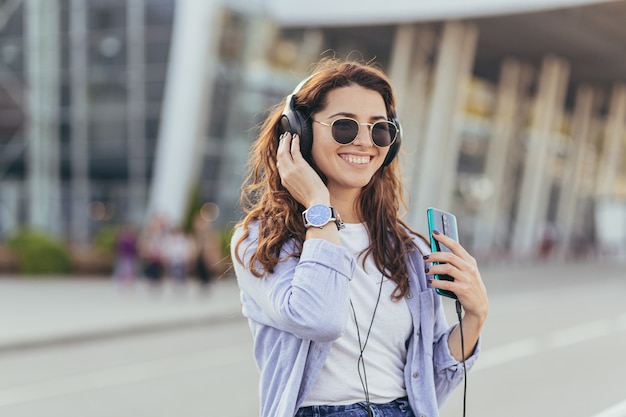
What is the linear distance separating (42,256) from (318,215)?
83.8 feet

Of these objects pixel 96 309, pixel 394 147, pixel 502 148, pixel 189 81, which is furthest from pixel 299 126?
pixel 502 148

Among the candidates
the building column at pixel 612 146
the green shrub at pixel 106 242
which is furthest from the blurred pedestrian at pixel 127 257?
the building column at pixel 612 146

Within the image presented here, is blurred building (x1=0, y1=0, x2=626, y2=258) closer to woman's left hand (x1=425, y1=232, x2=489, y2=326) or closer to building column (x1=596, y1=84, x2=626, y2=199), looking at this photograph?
building column (x1=596, y1=84, x2=626, y2=199)

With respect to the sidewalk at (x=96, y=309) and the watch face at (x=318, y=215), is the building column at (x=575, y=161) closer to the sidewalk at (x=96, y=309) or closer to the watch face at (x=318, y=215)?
the sidewalk at (x=96, y=309)

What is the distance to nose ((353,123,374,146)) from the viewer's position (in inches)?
96.7

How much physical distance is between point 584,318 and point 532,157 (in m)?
24.5

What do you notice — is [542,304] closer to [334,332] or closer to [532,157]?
[334,332]

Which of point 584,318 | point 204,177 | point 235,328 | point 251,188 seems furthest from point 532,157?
point 251,188

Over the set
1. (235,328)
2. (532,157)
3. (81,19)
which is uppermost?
(81,19)

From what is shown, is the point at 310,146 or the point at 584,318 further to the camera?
the point at 584,318

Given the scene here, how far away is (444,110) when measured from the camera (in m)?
31.6

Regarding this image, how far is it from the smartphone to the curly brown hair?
0.10 m

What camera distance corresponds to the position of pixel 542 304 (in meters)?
18.2

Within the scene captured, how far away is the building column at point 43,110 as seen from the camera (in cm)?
3167
